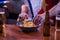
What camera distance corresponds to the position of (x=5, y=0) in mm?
3633

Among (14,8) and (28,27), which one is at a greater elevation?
(14,8)

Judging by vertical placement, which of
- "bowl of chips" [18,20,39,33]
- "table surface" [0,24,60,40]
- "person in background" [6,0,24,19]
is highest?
"person in background" [6,0,24,19]

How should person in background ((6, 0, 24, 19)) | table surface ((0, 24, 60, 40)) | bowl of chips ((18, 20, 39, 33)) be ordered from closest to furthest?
table surface ((0, 24, 60, 40)) → bowl of chips ((18, 20, 39, 33)) → person in background ((6, 0, 24, 19))

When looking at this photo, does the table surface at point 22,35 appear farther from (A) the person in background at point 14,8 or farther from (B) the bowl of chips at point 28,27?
(A) the person in background at point 14,8

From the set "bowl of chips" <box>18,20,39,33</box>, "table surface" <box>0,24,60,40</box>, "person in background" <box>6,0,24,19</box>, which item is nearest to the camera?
"table surface" <box>0,24,60,40</box>

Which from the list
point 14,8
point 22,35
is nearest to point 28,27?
point 22,35

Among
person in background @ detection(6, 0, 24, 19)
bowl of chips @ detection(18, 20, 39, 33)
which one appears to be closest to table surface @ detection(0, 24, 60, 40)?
bowl of chips @ detection(18, 20, 39, 33)

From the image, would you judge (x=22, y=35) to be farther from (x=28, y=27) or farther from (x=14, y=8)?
(x=14, y=8)

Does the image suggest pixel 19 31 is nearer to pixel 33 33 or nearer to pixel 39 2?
pixel 33 33

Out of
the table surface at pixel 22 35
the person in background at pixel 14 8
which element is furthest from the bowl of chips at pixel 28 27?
the person in background at pixel 14 8

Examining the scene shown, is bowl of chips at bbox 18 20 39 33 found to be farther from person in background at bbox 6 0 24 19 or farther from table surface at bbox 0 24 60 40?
person in background at bbox 6 0 24 19

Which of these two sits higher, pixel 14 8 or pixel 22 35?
pixel 14 8

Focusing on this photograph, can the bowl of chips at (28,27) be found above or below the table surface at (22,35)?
above

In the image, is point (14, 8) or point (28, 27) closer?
point (28, 27)
